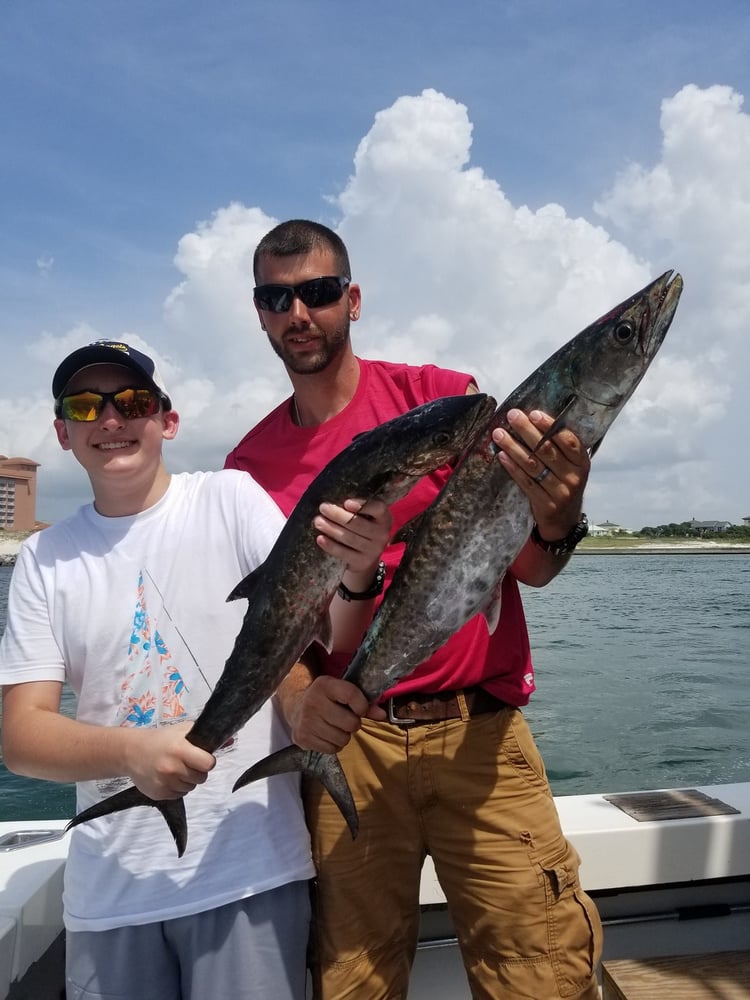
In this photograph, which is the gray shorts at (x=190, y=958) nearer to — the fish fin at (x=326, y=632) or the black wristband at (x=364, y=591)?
the fish fin at (x=326, y=632)

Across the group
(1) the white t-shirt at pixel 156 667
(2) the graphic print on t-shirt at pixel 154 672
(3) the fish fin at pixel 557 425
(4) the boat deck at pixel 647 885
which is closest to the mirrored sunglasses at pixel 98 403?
(1) the white t-shirt at pixel 156 667

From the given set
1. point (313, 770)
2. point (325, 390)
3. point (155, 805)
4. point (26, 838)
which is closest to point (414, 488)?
point (325, 390)

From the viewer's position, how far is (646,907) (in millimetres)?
3604

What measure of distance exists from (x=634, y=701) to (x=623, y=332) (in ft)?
43.3

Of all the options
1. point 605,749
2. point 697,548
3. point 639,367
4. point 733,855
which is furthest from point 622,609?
point 697,548

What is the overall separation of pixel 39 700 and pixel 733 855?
3.16 metres

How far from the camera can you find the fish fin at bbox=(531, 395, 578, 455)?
219 centimetres

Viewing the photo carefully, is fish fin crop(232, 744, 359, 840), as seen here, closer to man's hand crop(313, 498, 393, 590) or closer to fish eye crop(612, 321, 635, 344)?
man's hand crop(313, 498, 393, 590)

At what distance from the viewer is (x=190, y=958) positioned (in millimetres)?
2365

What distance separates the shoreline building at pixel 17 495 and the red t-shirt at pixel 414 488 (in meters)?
102

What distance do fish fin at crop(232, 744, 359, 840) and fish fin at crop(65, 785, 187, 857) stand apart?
0.18 m

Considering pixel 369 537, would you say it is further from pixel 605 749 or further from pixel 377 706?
pixel 605 749

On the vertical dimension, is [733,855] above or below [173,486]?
below

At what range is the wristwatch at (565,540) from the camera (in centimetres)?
257
